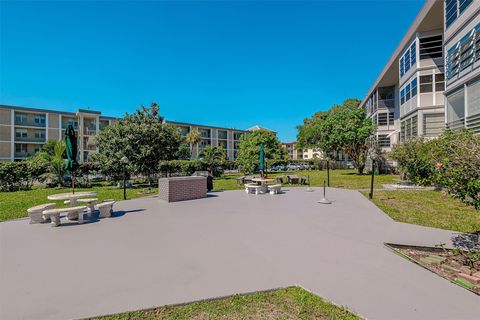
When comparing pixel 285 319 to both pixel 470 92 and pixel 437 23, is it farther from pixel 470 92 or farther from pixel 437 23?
pixel 437 23

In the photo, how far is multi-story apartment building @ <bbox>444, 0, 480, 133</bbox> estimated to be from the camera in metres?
10.7

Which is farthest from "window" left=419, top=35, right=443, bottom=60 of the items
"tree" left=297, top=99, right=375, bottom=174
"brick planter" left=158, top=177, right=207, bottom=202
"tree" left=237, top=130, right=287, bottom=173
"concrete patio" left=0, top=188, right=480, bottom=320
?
"brick planter" left=158, top=177, right=207, bottom=202

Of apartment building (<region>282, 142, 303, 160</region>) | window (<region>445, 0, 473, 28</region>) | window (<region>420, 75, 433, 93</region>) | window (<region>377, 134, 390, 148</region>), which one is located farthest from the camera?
apartment building (<region>282, 142, 303, 160</region>)

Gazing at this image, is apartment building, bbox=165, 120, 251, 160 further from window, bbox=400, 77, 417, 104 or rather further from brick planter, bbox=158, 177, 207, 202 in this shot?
brick planter, bbox=158, 177, 207, 202

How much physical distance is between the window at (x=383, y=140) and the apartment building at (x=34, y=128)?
44133mm

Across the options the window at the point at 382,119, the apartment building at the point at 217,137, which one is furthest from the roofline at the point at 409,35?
the apartment building at the point at 217,137

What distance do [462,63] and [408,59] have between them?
891cm

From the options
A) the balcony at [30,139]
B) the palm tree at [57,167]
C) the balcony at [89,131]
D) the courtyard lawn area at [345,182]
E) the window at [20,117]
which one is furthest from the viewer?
the balcony at [89,131]

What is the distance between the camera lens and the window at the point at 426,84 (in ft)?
56.3

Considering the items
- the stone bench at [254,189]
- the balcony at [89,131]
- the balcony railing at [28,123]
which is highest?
the balcony railing at [28,123]

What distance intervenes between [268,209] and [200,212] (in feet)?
8.53

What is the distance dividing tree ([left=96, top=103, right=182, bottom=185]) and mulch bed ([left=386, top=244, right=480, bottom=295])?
51.4ft

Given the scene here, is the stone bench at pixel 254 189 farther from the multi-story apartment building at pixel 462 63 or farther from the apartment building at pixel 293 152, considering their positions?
the apartment building at pixel 293 152

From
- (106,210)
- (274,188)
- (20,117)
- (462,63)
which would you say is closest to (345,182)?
(274,188)
